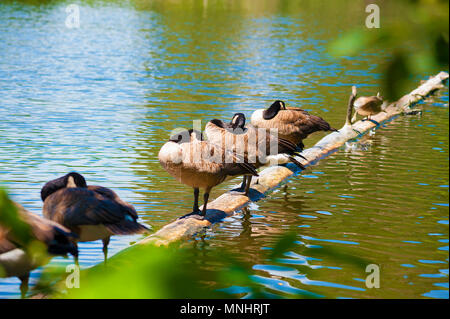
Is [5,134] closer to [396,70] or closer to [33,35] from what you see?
[396,70]

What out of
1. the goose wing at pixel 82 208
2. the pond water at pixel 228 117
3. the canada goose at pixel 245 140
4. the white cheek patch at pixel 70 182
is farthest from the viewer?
the canada goose at pixel 245 140

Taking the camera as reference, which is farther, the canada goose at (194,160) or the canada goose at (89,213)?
the canada goose at (194,160)

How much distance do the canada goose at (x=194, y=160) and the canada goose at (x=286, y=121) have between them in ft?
12.6

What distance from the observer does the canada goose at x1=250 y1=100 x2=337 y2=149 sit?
1357cm

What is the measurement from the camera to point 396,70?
1538mm

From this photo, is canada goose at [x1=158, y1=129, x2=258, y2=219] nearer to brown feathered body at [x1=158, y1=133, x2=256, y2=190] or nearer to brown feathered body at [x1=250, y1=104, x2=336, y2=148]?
brown feathered body at [x1=158, y1=133, x2=256, y2=190]

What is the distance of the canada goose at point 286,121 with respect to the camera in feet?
44.5

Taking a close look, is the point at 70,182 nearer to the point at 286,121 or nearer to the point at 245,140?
the point at 245,140

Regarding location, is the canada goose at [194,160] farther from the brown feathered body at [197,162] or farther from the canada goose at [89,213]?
the canada goose at [89,213]

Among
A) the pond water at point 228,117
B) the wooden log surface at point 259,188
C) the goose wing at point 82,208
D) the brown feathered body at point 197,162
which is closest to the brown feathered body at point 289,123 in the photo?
the wooden log surface at point 259,188

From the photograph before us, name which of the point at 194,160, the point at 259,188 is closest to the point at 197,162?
the point at 194,160

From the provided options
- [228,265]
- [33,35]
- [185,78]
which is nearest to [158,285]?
[228,265]

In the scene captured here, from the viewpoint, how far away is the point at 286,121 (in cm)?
1370
